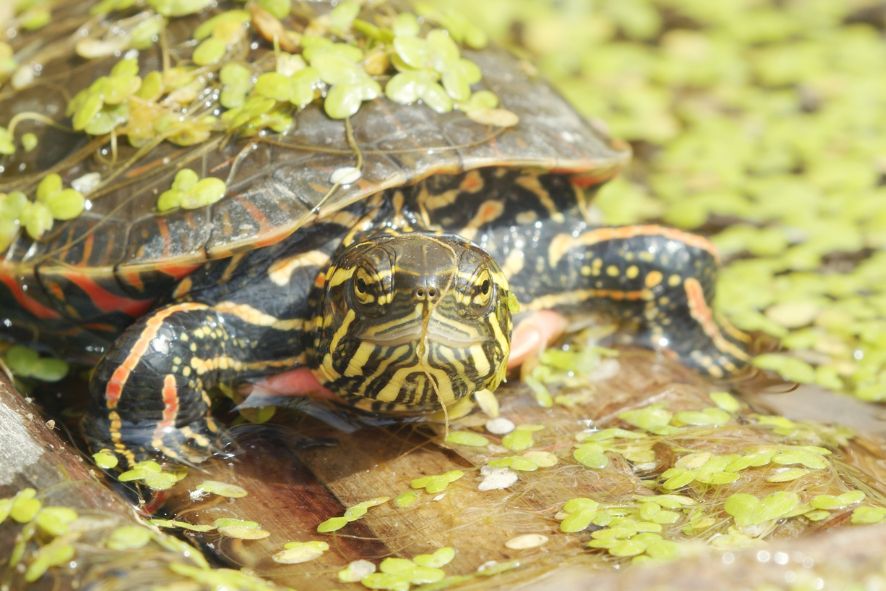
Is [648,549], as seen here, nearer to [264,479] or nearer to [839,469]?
[839,469]

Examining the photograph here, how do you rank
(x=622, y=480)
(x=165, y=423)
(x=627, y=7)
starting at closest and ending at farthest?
(x=622, y=480), (x=165, y=423), (x=627, y=7)

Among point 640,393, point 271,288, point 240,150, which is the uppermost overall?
point 240,150

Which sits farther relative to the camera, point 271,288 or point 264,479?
point 271,288

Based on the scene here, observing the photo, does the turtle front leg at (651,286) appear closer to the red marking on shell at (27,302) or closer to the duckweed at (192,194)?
the duckweed at (192,194)

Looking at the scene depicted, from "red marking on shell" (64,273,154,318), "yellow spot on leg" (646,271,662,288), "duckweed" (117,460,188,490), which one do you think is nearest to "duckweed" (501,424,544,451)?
"yellow spot on leg" (646,271,662,288)

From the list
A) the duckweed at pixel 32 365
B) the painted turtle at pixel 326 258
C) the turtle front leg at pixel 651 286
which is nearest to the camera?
the painted turtle at pixel 326 258

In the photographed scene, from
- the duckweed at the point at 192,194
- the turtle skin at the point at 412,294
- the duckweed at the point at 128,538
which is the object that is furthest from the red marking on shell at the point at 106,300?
the duckweed at the point at 128,538

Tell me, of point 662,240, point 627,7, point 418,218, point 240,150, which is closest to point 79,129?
point 240,150
